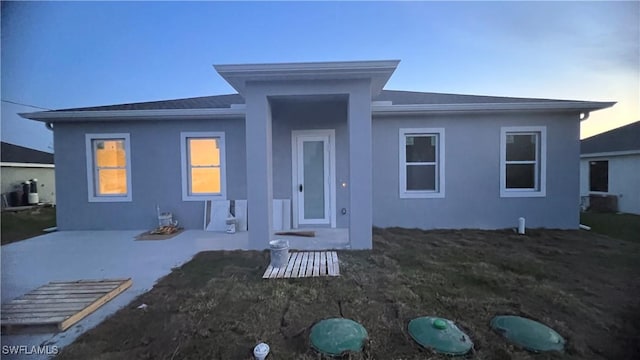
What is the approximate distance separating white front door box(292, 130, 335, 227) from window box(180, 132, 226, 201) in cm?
188

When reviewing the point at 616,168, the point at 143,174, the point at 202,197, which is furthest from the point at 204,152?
the point at 616,168

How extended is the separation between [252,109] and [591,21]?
6.33 metres

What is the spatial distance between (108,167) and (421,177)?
25.6 ft

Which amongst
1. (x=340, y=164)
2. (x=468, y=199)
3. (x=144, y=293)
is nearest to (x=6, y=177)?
(x=144, y=293)

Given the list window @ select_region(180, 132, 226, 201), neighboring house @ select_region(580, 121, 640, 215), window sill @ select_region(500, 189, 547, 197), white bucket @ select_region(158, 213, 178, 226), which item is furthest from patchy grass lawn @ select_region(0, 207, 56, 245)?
neighboring house @ select_region(580, 121, 640, 215)

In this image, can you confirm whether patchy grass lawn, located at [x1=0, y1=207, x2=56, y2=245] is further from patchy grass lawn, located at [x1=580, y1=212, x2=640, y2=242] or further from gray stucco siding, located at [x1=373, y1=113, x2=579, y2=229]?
patchy grass lawn, located at [x1=580, y1=212, x2=640, y2=242]

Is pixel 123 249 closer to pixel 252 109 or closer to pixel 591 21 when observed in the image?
pixel 252 109

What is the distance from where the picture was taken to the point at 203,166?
662 cm

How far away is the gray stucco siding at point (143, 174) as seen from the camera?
6.48 m

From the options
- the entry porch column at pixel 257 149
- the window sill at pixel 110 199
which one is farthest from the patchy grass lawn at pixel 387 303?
the window sill at pixel 110 199

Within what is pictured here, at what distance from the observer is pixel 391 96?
8.32 metres

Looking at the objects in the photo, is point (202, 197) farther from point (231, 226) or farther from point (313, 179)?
point (313, 179)

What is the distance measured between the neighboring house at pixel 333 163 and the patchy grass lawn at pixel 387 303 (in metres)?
1.79

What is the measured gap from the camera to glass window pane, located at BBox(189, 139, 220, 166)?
21.6 feet
